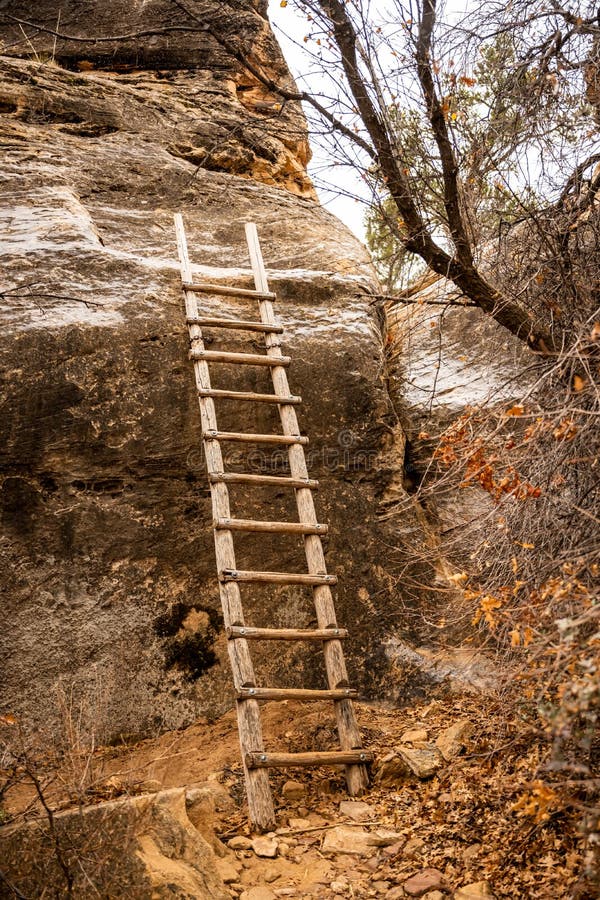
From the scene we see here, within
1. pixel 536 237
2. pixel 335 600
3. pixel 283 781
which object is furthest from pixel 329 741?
pixel 536 237

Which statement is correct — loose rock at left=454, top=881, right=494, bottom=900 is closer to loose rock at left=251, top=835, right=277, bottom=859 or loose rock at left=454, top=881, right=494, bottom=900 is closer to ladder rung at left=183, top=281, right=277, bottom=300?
loose rock at left=251, top=835, right=277, bottom=859

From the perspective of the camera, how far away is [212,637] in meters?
4.26

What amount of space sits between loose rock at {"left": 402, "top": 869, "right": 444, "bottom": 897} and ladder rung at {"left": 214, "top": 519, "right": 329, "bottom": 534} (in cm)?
163

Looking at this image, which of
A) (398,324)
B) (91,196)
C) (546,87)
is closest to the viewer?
(546,87)

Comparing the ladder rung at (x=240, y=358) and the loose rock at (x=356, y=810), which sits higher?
the ladder rung at (x=240, y=358)

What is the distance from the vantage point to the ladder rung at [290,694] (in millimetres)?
3547

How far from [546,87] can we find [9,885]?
398 cm

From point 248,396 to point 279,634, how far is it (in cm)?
131

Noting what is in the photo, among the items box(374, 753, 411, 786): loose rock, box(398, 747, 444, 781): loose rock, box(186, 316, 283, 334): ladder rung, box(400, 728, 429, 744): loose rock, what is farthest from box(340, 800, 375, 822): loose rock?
box(186, 316, 283, 334): ladder rung

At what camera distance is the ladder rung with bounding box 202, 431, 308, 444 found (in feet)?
14.0

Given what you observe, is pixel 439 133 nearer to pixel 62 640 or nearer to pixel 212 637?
pixel 212 637

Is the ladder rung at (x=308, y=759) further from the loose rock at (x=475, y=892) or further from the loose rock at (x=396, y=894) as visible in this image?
the loose rock at (x=475, y=892)

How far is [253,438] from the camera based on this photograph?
4305 millimetres

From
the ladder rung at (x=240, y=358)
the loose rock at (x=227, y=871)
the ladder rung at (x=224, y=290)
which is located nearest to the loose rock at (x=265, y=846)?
the loose rock at (x=227, y=871)
